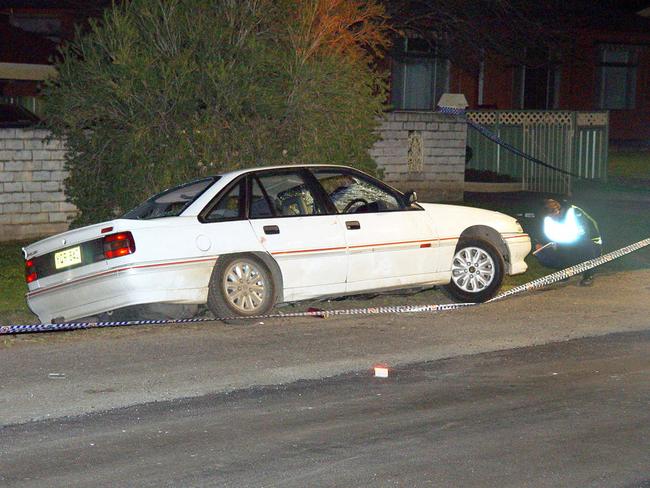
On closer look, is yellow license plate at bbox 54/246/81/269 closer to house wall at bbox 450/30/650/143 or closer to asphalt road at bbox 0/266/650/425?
asphalt road at bbox 0/266/650/425

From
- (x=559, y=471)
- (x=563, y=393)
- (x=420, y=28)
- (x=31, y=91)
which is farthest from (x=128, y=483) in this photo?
(x=31, y=91)

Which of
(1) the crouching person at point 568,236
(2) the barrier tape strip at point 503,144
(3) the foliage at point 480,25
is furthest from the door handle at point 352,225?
(3) the foliage at point 480,25

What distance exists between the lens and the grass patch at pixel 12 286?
425 inches

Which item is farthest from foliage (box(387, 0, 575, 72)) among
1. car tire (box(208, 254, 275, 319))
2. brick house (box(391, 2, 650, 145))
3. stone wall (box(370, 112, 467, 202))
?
car tire (box(208, 254, 275, 319))

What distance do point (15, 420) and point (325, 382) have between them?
7.14 feet

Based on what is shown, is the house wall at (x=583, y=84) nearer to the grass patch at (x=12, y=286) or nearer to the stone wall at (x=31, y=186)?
the stone wall at (x=31, y=186)

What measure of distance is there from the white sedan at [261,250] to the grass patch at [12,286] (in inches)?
30.5

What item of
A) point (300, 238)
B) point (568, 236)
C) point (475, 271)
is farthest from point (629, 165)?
point (300, 238)

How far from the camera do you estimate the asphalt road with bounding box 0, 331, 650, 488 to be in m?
5.86

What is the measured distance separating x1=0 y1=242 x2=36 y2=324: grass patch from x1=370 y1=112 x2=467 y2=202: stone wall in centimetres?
700

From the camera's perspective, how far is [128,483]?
5727mm

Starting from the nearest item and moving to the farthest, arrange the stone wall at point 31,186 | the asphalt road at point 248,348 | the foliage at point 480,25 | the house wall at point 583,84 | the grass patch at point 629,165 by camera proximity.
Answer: the asphalt road at point 248,348 → the stone wall at point 31,186 → the foliage at point 480,25 → the grass patch at point 629,165 → the house wall at point 583,84

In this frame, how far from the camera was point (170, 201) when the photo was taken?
10.5 m

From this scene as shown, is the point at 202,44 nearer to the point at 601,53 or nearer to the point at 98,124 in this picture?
the point at 98,124
